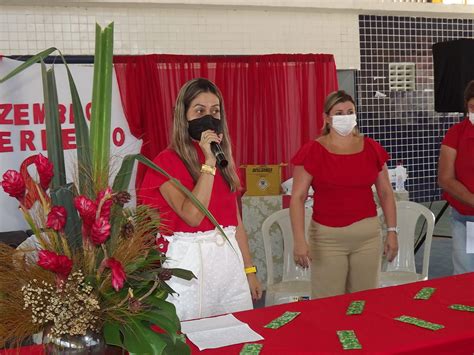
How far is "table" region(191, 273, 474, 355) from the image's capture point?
1.78 meters

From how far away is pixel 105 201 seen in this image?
1220mm

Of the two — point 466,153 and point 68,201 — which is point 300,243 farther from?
point 68,201

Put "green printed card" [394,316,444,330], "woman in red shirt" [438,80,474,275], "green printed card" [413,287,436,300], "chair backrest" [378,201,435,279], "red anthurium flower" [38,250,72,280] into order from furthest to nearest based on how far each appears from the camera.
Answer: "chair backrest" [378,201,435,279], "woman in red shirt" [438,80,474,275], "green printed card" [413,287,436,300], "green printed card" [394,316,444,330], "red anthurium flower" [38,250,72,280]

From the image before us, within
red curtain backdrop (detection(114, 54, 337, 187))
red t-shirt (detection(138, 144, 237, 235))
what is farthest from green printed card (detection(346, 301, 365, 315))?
red curtain backdrop (detection(114, 54, 337, 187))

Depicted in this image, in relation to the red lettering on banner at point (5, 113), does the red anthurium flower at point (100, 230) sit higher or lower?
lower

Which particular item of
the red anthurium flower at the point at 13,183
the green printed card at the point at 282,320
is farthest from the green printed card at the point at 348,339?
the red anthurium flower at the point at 13,183

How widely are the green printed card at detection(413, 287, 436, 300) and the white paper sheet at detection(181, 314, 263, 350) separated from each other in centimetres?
68

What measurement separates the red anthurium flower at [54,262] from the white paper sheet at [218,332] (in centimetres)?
72

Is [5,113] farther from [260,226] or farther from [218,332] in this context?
[218,332]

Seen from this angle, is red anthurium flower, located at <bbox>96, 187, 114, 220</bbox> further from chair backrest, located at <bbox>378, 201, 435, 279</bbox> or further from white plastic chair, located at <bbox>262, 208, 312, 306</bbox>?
chair backrest, located at <bbox>378, 201, 435, 279</bbox>

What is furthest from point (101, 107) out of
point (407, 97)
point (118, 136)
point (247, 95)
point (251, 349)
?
point (407, 97)

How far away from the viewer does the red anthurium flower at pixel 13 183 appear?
122cm

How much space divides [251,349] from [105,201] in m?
0.76

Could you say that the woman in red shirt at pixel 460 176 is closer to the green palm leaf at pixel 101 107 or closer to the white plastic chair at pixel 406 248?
the white plastic chair at pixel 406 248
